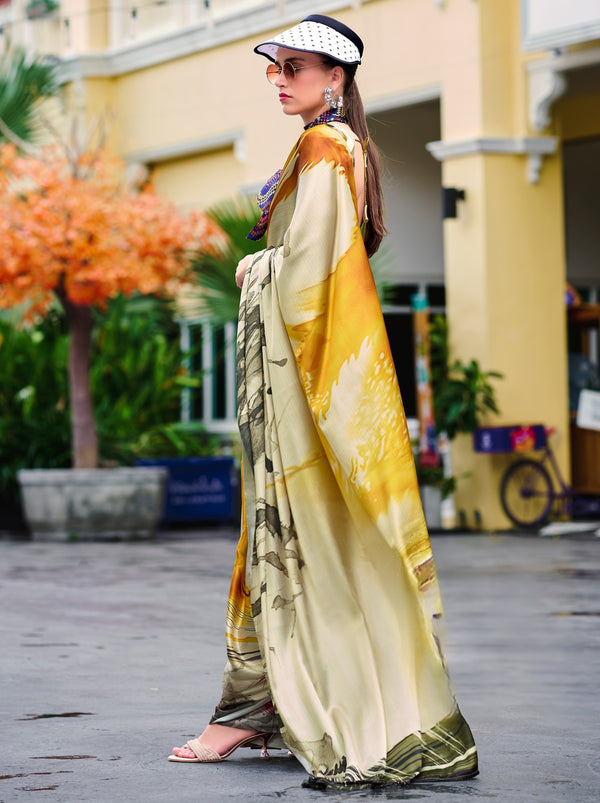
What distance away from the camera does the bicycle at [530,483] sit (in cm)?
1294

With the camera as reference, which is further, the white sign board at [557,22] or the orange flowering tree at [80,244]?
the white sign board at [557,22]

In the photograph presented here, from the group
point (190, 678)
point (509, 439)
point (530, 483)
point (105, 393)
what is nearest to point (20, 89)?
point (105, 393)

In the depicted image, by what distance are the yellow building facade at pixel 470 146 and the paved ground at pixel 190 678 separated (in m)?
3.06

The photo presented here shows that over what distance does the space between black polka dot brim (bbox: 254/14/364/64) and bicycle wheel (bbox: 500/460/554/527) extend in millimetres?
9509

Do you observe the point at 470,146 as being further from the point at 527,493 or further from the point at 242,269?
the point at 242,269

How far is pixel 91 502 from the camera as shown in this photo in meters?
12.5

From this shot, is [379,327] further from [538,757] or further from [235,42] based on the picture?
[235,42]

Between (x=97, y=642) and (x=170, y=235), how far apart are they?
636 cm

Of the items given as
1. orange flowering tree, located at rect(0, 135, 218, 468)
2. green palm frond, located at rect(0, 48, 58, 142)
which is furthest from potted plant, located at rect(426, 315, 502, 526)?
green palm frond, located at rect(0, 48, 58, 142)

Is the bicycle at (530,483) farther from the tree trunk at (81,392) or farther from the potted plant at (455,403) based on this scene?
the tree trunk at (81,392)

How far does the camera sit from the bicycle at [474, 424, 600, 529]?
1294cm

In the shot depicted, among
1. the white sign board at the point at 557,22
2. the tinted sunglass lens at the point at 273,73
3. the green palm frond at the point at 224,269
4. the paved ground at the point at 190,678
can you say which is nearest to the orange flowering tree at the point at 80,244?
the green palm frond at the point at 224,269

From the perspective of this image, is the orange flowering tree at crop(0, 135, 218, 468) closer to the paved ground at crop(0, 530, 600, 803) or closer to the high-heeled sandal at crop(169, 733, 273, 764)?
the paved ground at crop(0, 530, 600, 803)

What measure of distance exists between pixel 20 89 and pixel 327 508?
12.7m
